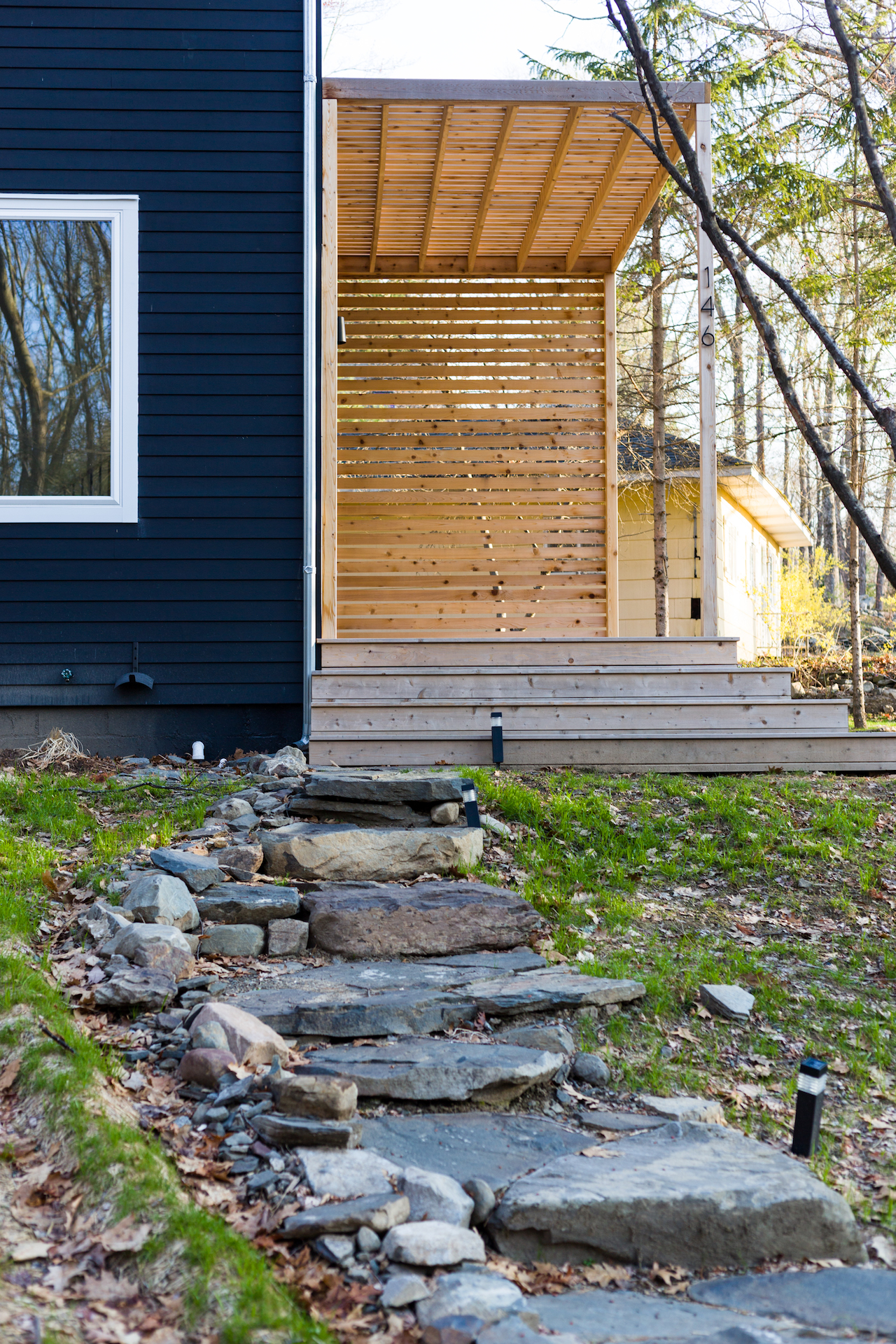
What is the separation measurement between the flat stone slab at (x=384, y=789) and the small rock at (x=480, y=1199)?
2241mm

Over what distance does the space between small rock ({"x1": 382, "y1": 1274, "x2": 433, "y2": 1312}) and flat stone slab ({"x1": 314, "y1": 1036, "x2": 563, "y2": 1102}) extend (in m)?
0.79

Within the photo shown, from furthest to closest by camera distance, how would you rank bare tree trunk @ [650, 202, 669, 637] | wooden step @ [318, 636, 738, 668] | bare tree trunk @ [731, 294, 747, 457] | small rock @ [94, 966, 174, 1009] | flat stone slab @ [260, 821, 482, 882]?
bare tree trunk @ [731, 294, 747, 457] → bare tree trunk @ [650, 202, 669, 637] → wooden step @ [318, 636, 738, 668] → flat stone slab @ [260, 821, 482, 882] → small rock @ [94, 966, 174, 1009]

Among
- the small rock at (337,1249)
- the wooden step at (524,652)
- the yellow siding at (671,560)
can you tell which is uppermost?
the yellow siding at (671,560)

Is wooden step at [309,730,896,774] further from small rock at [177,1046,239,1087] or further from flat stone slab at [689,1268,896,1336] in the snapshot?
flat stone slab at [689,1268,896,1336]

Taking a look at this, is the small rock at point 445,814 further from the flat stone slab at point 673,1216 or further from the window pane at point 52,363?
the window pane at point 52,363

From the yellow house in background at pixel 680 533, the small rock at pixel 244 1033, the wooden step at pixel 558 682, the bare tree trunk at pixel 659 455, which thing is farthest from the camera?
the yellow house in background at pixel 680 533

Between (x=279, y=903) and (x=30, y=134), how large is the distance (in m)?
5.34

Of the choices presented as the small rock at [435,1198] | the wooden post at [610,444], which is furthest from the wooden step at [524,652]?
the small rock at [435,1198]

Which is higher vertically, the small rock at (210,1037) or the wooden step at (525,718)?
the wooden step at (525,718)

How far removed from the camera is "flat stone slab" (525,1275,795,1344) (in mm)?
1931

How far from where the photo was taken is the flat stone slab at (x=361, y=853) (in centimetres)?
409

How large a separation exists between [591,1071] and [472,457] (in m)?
6.70

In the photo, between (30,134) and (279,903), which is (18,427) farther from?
(279,903)

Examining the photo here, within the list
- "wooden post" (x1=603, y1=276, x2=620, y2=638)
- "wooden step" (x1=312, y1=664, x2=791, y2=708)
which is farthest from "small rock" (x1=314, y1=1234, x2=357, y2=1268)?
"wooden post" (x1=603, y1=276, x2=620, y2=638)
